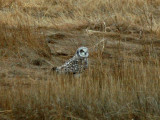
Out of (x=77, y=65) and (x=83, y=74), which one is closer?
(x=83, y=74)

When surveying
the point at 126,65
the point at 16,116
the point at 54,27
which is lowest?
the point at 16,116

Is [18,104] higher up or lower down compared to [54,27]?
lower down

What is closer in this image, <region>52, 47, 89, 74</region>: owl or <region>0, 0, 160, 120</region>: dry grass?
<region>0, 0, 160, 120</region>: dry grass

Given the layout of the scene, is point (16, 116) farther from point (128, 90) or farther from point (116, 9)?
point (116, 9)

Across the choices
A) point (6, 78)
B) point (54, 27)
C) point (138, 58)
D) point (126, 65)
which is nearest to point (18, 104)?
point (6, 78)

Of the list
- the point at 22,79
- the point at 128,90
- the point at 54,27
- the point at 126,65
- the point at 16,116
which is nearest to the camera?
the point at 16,116

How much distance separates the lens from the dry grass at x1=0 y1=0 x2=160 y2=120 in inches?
220

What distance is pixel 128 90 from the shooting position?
5.93 meters

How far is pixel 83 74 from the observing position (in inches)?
266

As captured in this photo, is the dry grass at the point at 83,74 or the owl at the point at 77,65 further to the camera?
the owl at the point at 77,65

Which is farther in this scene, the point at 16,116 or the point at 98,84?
the point at 98,84

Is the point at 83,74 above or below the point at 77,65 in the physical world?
below

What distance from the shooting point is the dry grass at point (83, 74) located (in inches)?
220

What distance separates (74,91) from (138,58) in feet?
8.25
